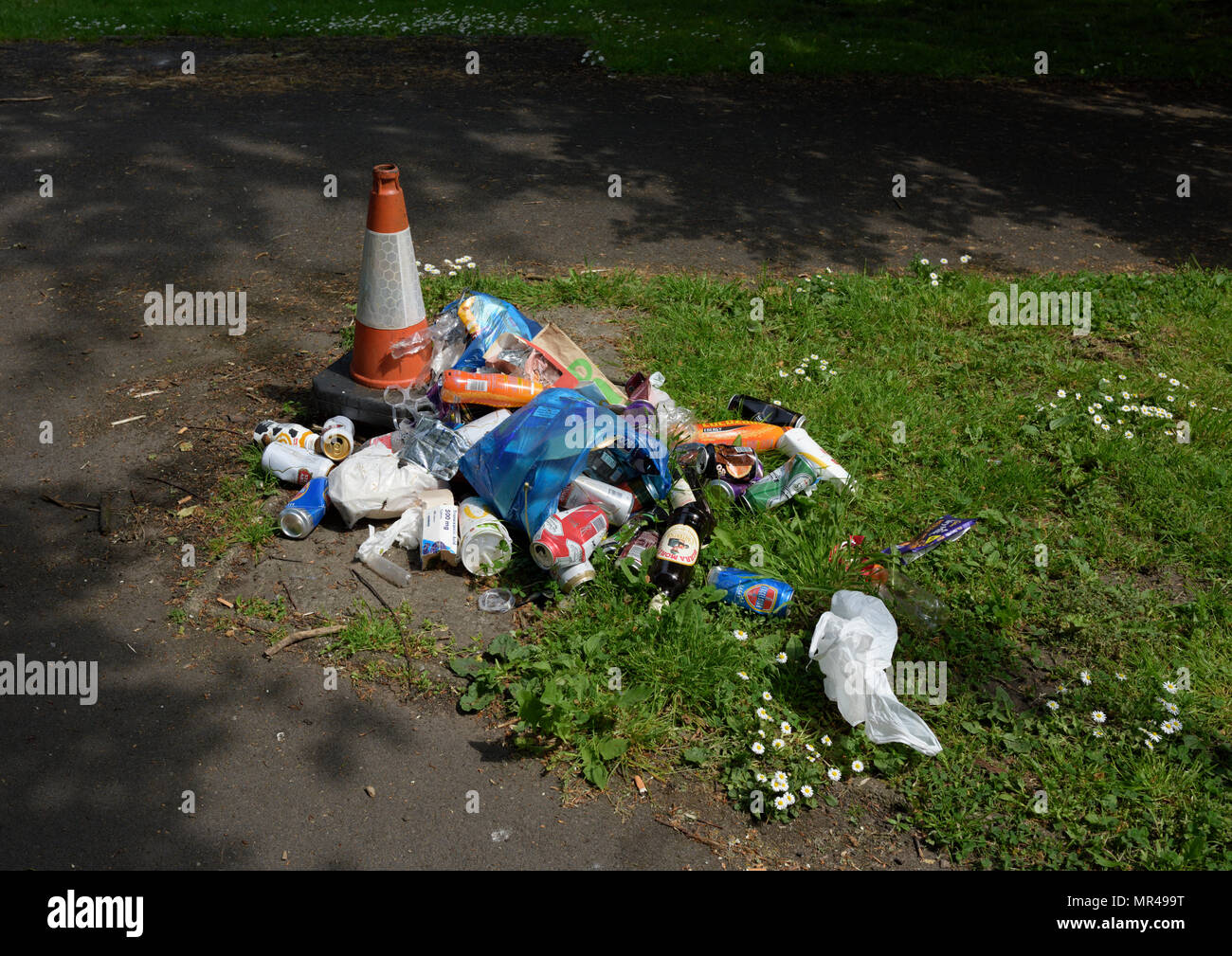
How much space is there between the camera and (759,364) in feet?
16.6

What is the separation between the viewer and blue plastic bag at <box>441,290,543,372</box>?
14.4 feet

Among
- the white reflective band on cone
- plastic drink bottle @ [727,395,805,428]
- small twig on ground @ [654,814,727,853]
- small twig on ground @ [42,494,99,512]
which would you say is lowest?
small twig on ground @ [654,814,727,853]

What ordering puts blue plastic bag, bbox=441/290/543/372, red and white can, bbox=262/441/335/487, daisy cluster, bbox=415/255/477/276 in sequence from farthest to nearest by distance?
daisy cluster, bbox=415/255/477/276
blue plastic bag, bbox=441/290/543/372
red and white can, bbox=262/441/335/487

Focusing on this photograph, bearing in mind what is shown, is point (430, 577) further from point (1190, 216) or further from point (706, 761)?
point (1190, 216)

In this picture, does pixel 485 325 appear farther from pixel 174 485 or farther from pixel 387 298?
pixel 174 485

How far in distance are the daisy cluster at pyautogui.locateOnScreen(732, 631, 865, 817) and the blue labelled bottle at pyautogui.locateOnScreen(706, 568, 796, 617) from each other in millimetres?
384

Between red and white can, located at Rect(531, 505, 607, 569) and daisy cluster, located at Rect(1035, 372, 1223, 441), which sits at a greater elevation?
daisy cluster, located at Rect(1035, 372, 1223, 441)

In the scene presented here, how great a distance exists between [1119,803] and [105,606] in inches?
140

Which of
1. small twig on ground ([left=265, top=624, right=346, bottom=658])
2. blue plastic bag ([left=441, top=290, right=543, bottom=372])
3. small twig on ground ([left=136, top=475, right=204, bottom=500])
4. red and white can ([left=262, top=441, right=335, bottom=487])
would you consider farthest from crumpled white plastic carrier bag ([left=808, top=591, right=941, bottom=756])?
small twig on ground ([left=136, top=475, right=204, bottom=500])

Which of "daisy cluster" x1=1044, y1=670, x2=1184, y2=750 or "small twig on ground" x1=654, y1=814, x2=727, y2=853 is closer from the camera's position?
"small twig on ground" x1=654, y1=814, x2=727, y2=853

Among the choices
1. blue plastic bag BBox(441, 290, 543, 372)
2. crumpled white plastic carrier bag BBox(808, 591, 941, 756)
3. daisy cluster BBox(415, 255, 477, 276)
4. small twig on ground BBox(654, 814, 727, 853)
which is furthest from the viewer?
daisy cluster BBox(415, 255, 477, 276)

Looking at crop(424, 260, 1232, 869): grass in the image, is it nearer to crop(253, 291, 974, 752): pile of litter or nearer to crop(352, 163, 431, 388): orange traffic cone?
crop(253, 291, 974, 752): pile of litter

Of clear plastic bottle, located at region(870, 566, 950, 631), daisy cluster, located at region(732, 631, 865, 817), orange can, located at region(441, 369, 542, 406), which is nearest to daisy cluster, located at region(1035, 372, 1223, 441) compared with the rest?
clear plastic bottle, located at region(870, 566, 950, 631)

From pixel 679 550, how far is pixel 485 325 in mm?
1608
